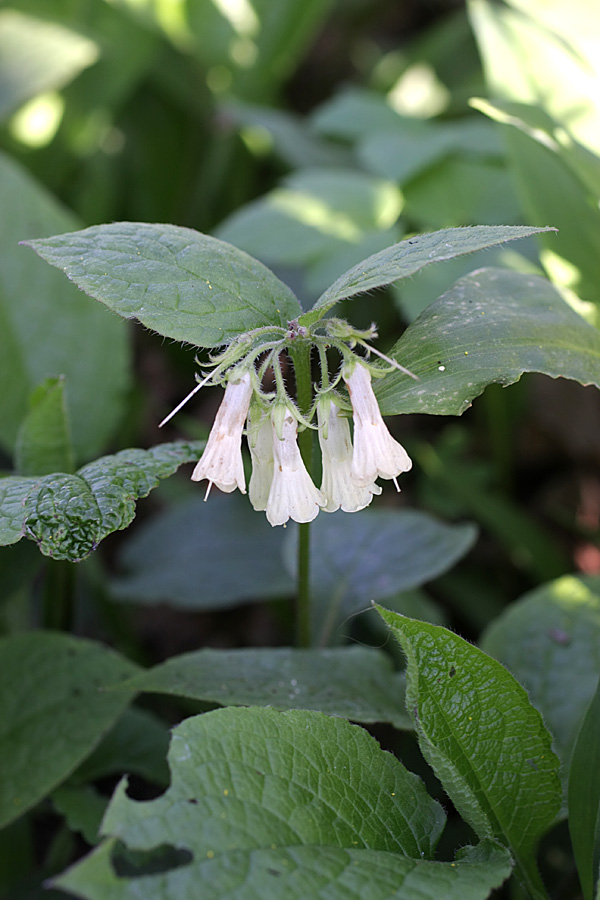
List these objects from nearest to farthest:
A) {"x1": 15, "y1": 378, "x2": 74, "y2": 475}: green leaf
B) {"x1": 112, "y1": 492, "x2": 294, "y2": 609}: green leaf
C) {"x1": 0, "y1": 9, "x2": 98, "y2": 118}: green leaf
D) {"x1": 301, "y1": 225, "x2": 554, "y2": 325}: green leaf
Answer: {"x1": 301, "y1": 225, "x2": 554, "y2": 325}: green leaf
{"x1": 15, "y1": 378, "x2": 74, "y2": 475}: green leaf
{"x1": 112, "y1": 492, "x2": 294, "y2": 609}: green leaf
{"x1": 0, "y1": 9, "x2": 98, "y2": 118}: green leaf

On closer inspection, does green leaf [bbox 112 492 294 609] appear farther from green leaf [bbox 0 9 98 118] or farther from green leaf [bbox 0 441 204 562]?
green leaf [bbox 0 9 98 118]

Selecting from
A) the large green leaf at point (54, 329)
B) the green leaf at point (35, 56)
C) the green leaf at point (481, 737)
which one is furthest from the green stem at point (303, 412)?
the green leaf at point (35, 56)

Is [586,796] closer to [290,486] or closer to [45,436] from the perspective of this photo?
[290,486]

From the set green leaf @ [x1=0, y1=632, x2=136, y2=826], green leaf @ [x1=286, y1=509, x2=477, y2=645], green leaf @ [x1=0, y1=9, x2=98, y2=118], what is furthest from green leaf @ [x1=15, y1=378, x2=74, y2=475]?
green leaf @ [x1=0, y1=9, x2=98, y2=118]

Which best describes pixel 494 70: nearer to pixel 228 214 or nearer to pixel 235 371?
pixel 235 371

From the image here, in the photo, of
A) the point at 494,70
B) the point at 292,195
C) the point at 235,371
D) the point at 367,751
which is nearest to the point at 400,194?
the point at 292,195

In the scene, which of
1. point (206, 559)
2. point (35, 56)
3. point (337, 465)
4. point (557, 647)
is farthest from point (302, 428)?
point (35, 56)
